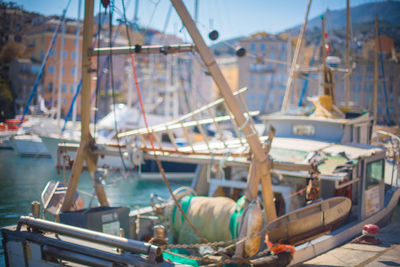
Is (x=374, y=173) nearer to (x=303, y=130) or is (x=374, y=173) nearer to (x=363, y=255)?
(x=303, y=130)

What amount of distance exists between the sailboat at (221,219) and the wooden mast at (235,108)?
2cm

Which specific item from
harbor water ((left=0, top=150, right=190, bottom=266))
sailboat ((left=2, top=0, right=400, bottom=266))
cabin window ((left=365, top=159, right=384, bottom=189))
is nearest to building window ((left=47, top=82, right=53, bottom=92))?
harbor water ((left=0, top=150, right=190, bottom=266))

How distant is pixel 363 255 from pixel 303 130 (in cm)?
534

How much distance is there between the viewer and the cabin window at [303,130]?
476 inches

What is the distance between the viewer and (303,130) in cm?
1221

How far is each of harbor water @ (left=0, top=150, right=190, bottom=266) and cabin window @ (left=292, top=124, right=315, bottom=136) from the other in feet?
13.6

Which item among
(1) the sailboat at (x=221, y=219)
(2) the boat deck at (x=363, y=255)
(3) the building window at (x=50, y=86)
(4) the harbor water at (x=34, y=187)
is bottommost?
(4) the harbor water at (x=34, y=187)

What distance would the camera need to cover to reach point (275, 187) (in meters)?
9.56

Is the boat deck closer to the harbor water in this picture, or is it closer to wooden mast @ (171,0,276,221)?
wooden mast @ (171,0,276,221)

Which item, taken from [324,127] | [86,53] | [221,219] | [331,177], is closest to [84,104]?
[86,53]

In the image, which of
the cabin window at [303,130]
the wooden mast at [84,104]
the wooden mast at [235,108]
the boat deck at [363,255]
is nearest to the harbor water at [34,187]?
the wooden mast at [84,104]

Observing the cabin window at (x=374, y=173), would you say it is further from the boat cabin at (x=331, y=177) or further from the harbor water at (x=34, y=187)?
the harbor water at (x=34, y=187)

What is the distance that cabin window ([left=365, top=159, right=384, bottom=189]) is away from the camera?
974 cm

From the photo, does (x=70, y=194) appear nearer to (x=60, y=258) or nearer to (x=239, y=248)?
(x=60, y=258)
